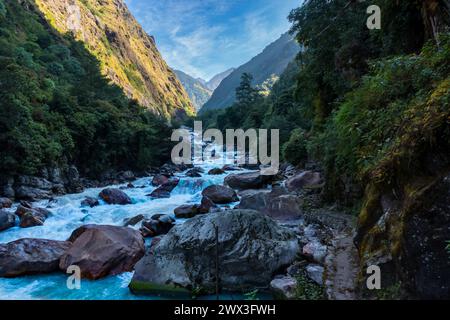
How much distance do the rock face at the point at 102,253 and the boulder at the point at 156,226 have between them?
2.43 meters

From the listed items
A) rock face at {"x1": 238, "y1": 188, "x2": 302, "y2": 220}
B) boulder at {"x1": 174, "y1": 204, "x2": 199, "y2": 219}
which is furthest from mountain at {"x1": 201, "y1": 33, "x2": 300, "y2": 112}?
rock face at {"x1": 238, "y1": 188, "x2": 302, "y2": 220}

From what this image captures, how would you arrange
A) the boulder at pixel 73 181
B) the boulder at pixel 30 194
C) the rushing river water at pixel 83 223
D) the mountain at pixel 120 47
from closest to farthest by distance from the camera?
1. the rushing river water at pixel 83 223
2. the boulder at pixel 30 194
3. the boulder at pixel 73 181
4. the mountain at pixel 120 47

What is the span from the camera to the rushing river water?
693 centimetres

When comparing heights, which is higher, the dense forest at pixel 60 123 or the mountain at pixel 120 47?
the mountain at pixel 120 47

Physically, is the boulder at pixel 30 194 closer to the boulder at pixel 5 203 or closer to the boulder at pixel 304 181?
the boulder at pixel 5 203

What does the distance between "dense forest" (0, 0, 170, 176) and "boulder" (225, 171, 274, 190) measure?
38.9ft

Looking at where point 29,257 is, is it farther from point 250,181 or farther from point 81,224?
point 250,181

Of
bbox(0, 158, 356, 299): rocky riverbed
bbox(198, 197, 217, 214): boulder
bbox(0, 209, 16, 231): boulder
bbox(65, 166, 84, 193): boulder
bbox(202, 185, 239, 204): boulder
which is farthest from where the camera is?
bbox(65, 166, 84, 193): boulder

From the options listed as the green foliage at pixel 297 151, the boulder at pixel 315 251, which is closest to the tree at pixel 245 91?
the green foliage at pixel 297 151

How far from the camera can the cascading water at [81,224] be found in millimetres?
6934

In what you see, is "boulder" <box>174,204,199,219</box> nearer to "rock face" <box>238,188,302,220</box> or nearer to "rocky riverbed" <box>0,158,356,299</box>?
"rock face" <box>238,188,302,220</box>

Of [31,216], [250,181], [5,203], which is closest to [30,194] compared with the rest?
[5,203]

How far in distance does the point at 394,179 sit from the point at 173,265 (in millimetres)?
4918
